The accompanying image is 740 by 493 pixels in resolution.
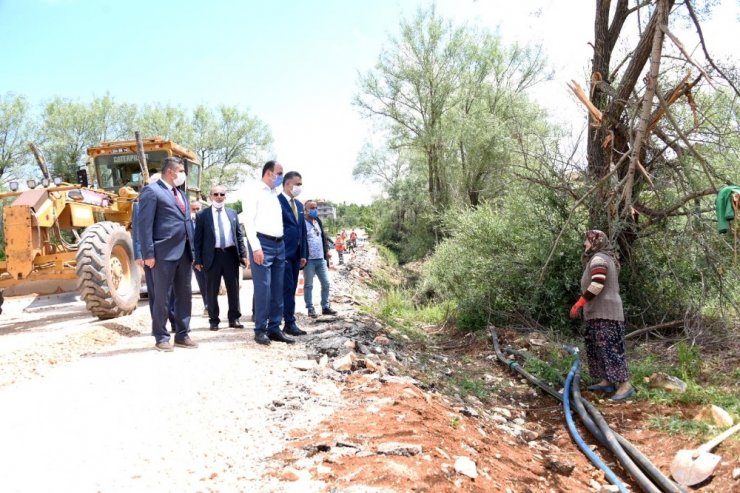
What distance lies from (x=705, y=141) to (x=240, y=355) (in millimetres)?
6135

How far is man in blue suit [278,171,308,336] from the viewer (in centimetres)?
625

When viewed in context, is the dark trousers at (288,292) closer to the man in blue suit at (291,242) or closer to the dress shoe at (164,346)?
the man in blue suit at (291,242)

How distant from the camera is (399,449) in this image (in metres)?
2.99

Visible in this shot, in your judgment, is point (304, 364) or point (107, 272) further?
point (107, 272)

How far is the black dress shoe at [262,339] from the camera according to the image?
5.57 metres

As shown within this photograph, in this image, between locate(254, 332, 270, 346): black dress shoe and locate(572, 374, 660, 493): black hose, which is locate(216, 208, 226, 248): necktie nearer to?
locate(254, 332, 270, 346): black dress shoe

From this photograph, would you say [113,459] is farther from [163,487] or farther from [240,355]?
[240,355]

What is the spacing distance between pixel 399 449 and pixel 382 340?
381 cm

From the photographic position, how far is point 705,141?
6.46 metres

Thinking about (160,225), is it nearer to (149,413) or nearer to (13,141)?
(149,413)

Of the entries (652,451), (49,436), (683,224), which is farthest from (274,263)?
(683,224)

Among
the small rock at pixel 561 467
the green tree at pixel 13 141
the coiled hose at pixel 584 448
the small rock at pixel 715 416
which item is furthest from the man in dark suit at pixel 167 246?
the green tree at pixel 13 141

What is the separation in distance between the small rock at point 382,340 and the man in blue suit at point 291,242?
0.94 m

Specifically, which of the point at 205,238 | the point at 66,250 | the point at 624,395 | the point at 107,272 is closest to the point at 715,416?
Answer: the point at 624,395
